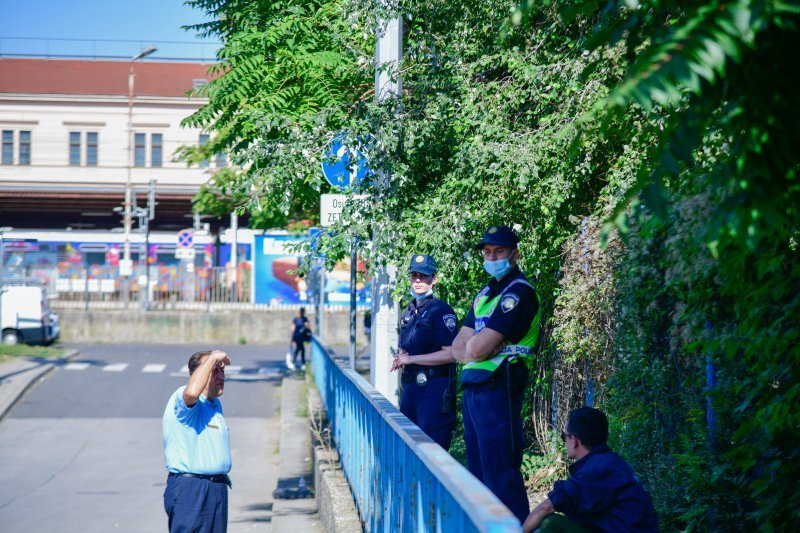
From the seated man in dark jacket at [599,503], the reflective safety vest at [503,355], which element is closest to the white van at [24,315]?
the reflective safety vest at [503,355]

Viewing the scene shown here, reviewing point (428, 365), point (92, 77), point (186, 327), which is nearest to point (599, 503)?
point (428, 365)

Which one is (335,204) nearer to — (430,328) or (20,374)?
(430,328)

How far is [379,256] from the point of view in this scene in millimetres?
8945

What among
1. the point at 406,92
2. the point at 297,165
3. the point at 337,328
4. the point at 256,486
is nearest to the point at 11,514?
the point at 256,486

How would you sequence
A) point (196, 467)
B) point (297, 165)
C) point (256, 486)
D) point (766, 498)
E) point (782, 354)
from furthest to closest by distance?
point (256, 486) → point (297, 165) → point (196, 467) → point (766, 498) → point (782, 354)

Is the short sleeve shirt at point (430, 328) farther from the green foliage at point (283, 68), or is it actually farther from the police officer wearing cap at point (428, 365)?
the green foliage at point (283, 68)

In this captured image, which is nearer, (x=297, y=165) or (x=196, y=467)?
(x=196, y=467)

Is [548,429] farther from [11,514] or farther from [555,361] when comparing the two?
[11,514]

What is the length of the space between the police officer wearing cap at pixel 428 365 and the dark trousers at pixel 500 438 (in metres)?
1.23

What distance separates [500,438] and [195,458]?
2.01 metres

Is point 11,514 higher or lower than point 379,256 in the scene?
lower

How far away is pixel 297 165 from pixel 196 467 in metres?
3.25

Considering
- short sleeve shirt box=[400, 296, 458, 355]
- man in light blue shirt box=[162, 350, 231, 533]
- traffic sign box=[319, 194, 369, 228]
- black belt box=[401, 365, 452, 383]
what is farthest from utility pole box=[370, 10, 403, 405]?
man in light blue shirt box=[162, 350, 231, 533]

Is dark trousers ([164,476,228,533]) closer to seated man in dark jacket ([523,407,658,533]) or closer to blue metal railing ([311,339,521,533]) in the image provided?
blue metal railing ([311,339,521,533])
